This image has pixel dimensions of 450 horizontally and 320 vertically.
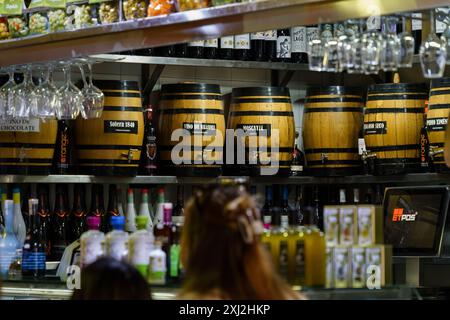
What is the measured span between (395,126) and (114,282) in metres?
3.77

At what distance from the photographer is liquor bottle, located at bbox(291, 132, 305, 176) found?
6891mm

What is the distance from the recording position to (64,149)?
646 centimetres

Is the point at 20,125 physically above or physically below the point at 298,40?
below

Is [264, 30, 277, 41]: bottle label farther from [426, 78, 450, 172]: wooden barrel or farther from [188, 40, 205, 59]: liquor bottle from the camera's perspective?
[426, 78, 450, 172]: wooden barrel

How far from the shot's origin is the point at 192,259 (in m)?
2.75

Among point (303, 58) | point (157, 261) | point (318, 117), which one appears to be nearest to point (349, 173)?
point (318, 117)

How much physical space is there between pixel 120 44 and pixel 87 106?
25.4 inches

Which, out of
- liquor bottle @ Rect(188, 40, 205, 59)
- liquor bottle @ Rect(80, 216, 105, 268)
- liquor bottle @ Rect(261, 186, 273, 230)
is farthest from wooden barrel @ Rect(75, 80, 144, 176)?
liquor bottle @ Rect(80, 216, 105, 268)

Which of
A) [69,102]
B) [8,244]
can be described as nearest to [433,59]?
[69,102]

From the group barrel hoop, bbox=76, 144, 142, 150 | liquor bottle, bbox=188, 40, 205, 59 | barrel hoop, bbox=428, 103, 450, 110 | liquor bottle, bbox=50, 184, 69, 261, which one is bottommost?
liquor bottle, bbox=50, 184, 69, 261

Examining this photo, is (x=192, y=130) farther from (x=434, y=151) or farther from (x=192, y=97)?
(x=434, y=151)

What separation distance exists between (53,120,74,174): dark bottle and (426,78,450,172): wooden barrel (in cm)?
225

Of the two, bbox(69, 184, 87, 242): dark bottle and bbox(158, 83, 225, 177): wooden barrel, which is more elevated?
bbox(158, 83, 225, 177): wooden barrel

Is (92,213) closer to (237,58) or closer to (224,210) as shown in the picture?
(237,58)
